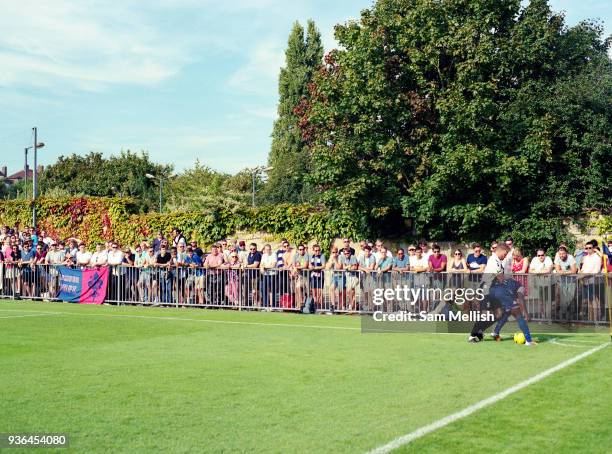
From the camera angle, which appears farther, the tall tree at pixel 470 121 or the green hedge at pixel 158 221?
the green hedge at pixel 158 221

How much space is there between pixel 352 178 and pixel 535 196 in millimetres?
6339

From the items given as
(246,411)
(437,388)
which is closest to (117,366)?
(246,411)

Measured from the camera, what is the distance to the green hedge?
92.7 ft

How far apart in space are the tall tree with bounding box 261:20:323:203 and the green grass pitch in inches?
1688

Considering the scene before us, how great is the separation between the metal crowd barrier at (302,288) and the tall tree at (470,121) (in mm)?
6320

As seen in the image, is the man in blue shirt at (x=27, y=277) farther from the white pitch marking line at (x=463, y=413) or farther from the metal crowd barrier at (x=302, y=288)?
the white pitch marking line at (x=463, y=413)

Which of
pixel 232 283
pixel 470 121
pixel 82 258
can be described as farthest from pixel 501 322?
pixel 82 258

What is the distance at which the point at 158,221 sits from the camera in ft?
104

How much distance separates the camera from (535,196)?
82.9 ft

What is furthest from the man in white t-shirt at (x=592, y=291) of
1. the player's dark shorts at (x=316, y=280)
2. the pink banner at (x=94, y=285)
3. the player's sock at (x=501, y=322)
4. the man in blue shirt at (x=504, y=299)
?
the pink banner at (x=94, y=285)

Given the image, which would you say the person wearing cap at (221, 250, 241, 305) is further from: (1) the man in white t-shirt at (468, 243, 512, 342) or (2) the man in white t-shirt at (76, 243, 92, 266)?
(1) the man in white t-shirt at (468, 243, 512, 342)

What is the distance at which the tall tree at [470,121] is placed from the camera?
80.3 ft

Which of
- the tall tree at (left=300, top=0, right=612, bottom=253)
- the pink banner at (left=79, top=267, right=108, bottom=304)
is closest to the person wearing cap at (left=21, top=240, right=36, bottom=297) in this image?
the pink banner at (left=79, top=267, right=108, bottom=304)

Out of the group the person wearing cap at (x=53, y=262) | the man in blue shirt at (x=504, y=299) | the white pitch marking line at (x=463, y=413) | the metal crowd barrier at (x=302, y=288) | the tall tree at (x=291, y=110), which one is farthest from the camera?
the tall tree at (x=291, y=110)
